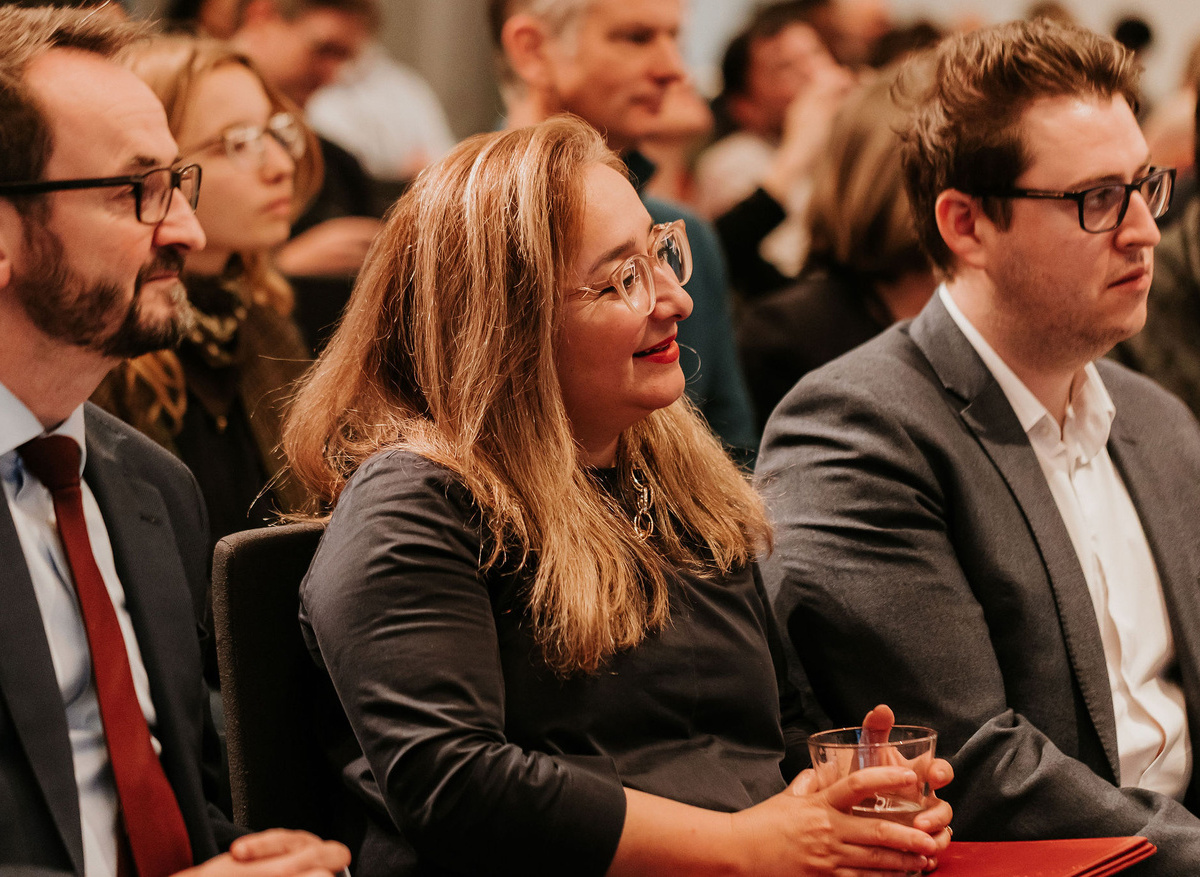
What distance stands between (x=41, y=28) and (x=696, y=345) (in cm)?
180

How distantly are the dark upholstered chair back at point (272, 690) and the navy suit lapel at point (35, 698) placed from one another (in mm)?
208

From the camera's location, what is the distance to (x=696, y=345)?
3146 mm

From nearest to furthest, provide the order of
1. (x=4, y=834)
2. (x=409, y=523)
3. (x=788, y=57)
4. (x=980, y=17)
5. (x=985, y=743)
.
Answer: (x=4, y=834)
(x=409, y=523)
(x=985, y=743)
(x=788, y=57)
(x=980, y=17)

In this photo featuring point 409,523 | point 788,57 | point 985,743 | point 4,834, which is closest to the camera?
point 4,834

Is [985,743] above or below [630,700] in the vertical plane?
below

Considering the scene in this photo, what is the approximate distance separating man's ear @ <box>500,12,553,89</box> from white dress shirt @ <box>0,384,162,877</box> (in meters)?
1.98

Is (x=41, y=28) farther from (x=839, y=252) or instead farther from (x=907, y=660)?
(x=839, y=252)

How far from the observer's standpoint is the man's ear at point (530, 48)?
3.24 meters

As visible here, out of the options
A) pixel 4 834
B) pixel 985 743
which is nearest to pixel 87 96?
pixel 4 834

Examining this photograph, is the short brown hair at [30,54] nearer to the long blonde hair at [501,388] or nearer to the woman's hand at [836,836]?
the long blonde hair at [501,388]

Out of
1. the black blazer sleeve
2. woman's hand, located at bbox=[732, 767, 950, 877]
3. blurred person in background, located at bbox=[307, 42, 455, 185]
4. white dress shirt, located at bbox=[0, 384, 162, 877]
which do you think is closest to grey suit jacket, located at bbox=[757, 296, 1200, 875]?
woman's hand, located at bbox=[732, 767, 950, 877]

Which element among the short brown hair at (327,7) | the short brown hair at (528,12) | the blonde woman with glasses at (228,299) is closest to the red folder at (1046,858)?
the blonde woman with glasses at (228,299)

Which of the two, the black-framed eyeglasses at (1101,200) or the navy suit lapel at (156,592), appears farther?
the black-framed eyeglasses at (1101,200)

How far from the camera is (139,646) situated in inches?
63.9
